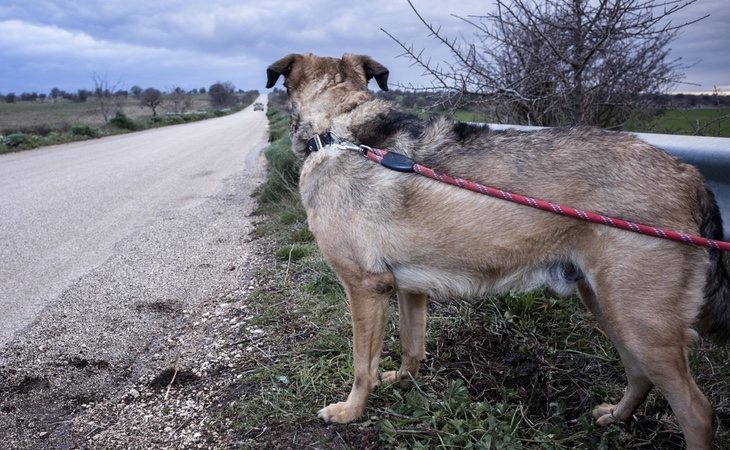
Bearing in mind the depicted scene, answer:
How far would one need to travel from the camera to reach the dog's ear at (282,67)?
12.7 feet

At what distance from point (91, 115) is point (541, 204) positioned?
59.8m

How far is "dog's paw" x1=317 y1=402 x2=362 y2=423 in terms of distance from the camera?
11.1ft

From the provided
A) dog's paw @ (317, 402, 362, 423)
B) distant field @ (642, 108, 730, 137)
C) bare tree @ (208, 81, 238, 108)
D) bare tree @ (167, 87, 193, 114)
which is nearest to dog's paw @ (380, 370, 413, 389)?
dog's paw @ (317, 402, 362, 423)

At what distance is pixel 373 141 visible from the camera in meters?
3.45

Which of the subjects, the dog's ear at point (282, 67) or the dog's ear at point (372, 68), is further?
the dog's ear at point (372, 68)

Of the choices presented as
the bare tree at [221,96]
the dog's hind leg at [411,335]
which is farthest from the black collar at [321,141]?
the bare tree at [221,96]

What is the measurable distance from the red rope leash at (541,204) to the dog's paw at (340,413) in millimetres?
1449

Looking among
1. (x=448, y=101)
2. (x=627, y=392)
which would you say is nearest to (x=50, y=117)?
(x=448, y=101)

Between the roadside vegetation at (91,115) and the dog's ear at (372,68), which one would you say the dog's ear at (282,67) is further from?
the roadside vegetation at (91,115)

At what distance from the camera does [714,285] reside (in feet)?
9.07

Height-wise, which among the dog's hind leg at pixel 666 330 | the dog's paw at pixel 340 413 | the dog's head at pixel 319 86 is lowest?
the dog's paw at pixel 340 413

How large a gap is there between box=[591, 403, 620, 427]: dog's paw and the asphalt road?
4.55 meters

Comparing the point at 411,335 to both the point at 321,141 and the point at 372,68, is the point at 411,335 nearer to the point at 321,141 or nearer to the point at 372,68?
the point at 321,141

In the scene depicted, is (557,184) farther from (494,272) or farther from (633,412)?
(633,412)
